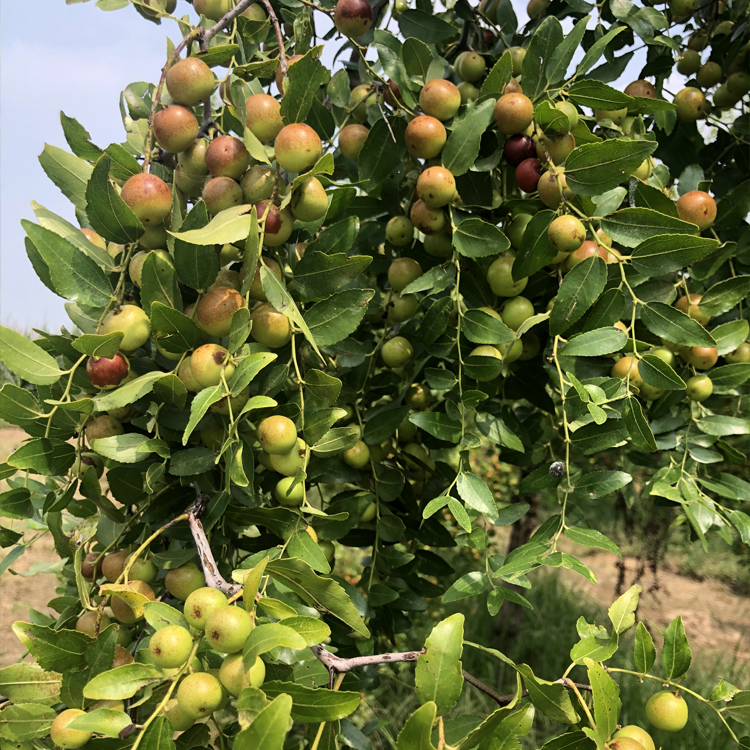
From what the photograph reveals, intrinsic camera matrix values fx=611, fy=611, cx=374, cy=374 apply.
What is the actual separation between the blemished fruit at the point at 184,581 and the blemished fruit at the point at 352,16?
3.16ft

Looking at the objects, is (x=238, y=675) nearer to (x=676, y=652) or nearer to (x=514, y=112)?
(x=676, y=652)

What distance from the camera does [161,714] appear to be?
57cm

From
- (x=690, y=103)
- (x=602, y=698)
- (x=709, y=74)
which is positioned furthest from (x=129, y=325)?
(x=709, y=74)

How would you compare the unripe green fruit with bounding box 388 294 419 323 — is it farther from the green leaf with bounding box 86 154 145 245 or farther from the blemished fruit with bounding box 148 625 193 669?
the blemished fruit with bounding box 148 625 193 669

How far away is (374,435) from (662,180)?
0.79 meters

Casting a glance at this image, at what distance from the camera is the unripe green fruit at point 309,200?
0.83 meters

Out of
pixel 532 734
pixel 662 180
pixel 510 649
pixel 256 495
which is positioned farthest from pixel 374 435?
pixel 510 649

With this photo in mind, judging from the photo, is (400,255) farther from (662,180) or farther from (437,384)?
(662,180)

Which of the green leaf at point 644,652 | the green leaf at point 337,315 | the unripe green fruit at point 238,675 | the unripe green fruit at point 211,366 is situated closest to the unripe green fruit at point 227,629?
the unripe green fruit at point 238,675

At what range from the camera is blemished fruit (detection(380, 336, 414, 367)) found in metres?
1.23

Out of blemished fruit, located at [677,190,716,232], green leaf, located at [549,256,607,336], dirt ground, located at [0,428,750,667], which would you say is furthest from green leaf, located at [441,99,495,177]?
dirt ground, located at [0,428,750,667]

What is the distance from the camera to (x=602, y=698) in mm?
646

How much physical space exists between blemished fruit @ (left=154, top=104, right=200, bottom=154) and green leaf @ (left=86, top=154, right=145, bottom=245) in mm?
113

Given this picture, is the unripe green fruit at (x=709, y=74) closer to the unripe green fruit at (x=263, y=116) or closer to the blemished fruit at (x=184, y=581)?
the unripe green fruit at (x=263, y=116)
